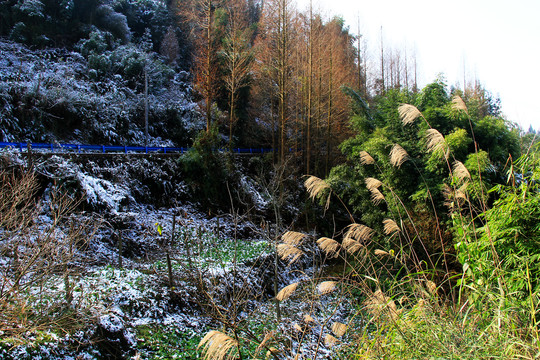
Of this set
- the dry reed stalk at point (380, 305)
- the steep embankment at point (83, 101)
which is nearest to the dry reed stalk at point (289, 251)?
the dry reed stalk at point (380, 305)

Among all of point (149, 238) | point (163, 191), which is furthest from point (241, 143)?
point (149, 238)

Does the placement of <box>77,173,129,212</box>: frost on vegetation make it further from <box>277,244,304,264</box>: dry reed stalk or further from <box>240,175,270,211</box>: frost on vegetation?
<box>277,244,304,264</box>: dry reed stalk

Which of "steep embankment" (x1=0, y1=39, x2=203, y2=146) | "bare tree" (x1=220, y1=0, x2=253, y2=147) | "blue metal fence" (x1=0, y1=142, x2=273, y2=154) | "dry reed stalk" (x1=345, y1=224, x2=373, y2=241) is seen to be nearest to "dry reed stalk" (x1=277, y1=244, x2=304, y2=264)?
Answer: "dry reed stalk" (x1=345, y1=224, x2=373, y2=241)

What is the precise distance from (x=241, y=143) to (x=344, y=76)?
7698 millimetres

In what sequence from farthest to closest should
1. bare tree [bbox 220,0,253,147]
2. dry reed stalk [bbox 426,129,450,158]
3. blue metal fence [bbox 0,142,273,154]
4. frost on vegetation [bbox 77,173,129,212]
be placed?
bare tree [bbox 220,0,253,147], blue metal fence [bbox 0,142,273,154], frost on vegetation [bbox 77,173,129,212], dry reed stalk [bbox 426,129,450,158]

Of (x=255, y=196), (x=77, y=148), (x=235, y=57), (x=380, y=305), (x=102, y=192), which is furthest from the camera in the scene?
(x=235, y=57)

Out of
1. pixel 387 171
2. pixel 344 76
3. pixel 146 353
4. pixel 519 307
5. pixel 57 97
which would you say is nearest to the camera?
pixel 519 307

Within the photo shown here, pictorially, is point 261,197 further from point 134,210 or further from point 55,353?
point 55,353

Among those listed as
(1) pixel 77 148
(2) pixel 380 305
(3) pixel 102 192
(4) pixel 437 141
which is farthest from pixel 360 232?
(1) pixel 77 148

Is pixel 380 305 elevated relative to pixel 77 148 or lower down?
lower down

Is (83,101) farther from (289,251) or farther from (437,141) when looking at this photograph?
(437,141)

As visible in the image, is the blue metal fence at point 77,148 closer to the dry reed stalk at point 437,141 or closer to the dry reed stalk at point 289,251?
the dry reed stalk at point 289,251

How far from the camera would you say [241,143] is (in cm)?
2120

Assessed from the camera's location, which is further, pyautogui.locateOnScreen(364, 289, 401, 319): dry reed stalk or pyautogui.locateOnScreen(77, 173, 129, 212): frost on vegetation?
pyautogui.locateOnScreen(77, 173, 129, 212): frost on vegetation
